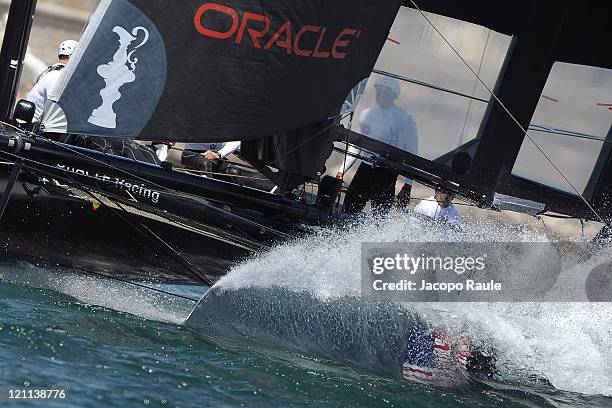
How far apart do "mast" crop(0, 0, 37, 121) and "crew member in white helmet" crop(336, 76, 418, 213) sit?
224 cm

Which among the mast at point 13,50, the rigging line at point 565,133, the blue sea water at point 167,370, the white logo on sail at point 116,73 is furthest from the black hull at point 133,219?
the rigging line at point 565,133

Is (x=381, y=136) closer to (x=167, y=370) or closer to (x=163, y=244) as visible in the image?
(x=163, y=244)

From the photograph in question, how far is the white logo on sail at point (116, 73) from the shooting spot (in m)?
5.56

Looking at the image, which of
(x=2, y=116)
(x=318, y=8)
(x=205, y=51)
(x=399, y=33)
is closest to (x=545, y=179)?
(x=399, y=33)

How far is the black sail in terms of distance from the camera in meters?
5.57

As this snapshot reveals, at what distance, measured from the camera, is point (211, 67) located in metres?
5.84

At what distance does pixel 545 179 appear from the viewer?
7.71 m

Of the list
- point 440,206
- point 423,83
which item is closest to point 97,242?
point 423,83

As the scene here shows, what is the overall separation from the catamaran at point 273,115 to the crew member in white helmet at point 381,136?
70mm

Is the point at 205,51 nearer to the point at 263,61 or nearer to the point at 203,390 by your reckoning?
the point at 263,61

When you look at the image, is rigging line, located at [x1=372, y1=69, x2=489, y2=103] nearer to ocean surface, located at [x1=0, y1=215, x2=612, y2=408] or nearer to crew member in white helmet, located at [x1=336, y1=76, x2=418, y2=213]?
crew member in white helmet, located at [x1=336, y1=76, x2=418, y2=213]

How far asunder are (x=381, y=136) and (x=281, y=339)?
6.15ft

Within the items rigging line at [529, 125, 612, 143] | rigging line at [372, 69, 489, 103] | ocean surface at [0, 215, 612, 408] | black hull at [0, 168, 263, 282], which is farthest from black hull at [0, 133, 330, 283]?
rigging line at [529, 125, 612, 143]

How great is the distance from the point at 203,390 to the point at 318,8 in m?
2.44
